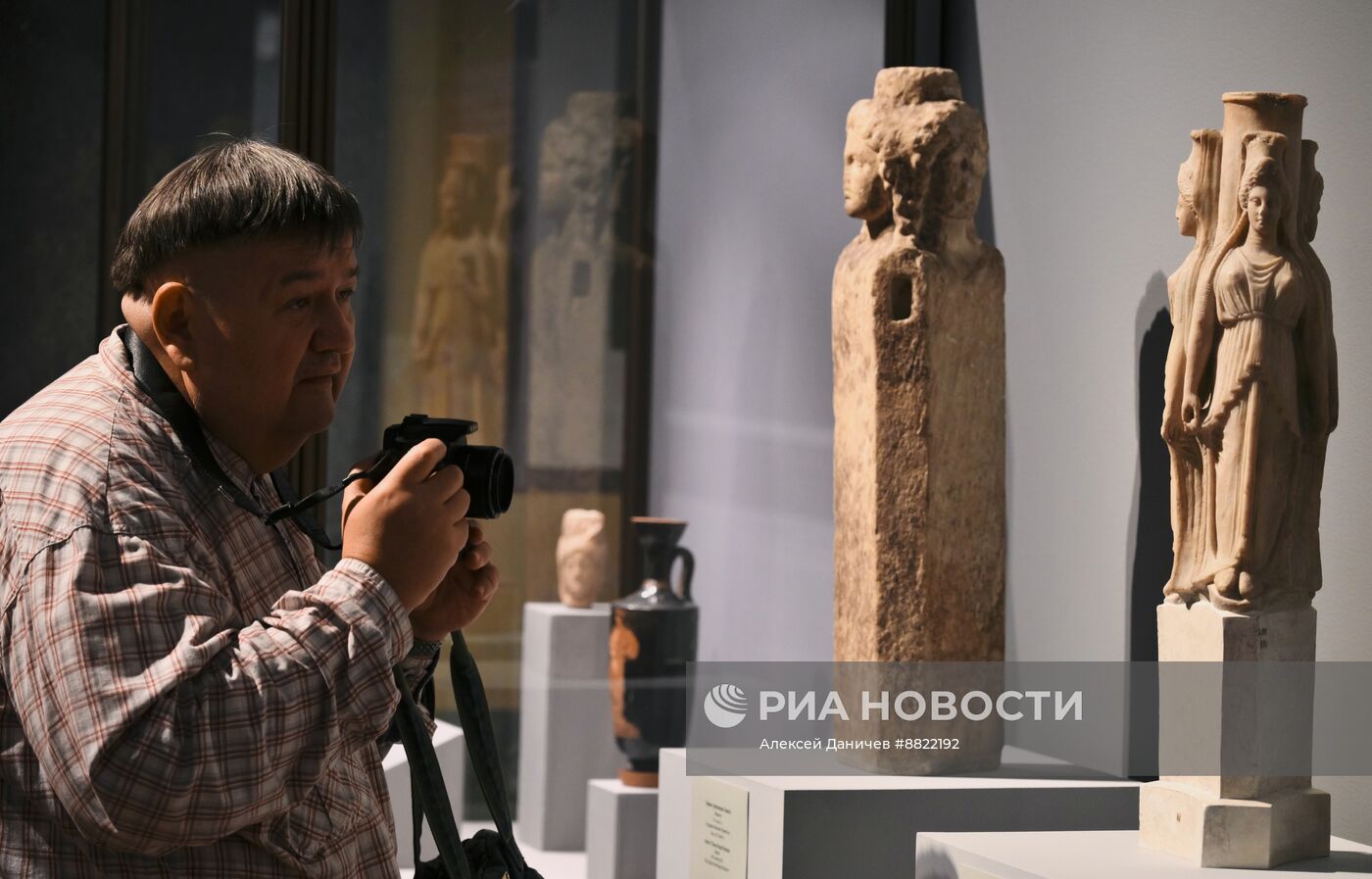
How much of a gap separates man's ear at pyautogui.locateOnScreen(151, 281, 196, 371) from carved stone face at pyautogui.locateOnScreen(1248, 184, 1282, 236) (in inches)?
62.5

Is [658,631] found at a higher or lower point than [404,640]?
lower

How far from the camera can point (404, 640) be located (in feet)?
4.12

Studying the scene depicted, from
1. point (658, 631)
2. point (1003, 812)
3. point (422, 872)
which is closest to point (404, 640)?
point (422, 872)

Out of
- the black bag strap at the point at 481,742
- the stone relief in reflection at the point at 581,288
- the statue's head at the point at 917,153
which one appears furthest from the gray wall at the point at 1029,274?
the black bag strap at the point at 481,742

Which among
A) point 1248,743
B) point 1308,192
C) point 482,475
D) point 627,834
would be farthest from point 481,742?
point 627,834

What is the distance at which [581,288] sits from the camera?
3979 millimetres

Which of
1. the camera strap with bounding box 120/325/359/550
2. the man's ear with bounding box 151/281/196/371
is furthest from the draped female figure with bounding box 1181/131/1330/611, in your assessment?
the man's ear with bounding box 151/281/196/371

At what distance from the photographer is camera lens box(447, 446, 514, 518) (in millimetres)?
1369

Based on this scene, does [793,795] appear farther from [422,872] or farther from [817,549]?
[817,549]

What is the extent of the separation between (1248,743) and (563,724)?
80.1 inches

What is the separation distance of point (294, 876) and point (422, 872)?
0.80 feet

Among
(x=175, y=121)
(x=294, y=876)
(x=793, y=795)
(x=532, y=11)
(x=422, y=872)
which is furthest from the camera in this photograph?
(x=532, y=11)

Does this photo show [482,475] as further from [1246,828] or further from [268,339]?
[1246,828]

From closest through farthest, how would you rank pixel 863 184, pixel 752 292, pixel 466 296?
pixel 863 184 → pixel 466 296 → pixel 752 292
